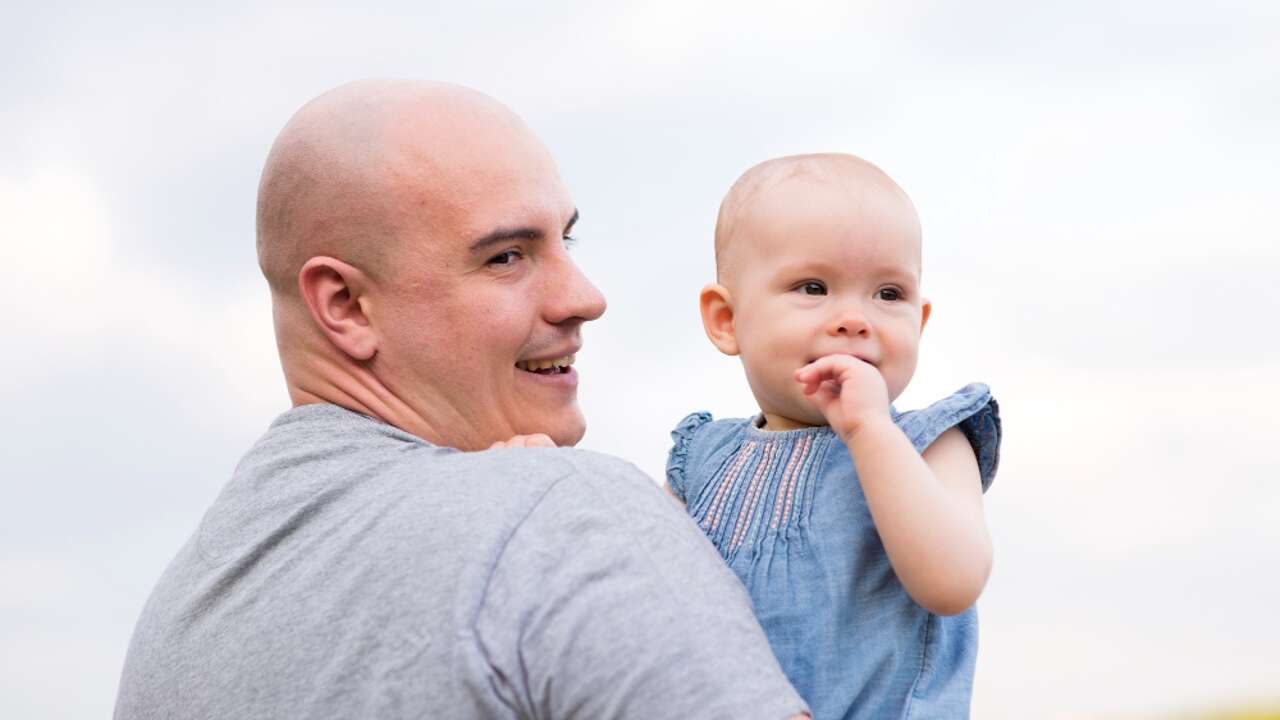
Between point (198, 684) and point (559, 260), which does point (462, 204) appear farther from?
point (198, 684)

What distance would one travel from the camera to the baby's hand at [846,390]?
2.94 metres

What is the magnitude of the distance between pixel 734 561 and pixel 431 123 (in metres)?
1.29

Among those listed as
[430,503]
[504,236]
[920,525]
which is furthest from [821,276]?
[430,503]

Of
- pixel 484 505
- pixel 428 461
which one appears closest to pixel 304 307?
pixel 428 461

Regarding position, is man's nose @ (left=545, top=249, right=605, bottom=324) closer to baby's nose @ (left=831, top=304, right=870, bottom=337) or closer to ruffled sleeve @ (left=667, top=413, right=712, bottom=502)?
ruffled sleeve @ (left=667, top=413, right=712, bottom=502)

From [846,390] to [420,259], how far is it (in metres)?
1.09

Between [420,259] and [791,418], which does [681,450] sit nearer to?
[791,418]

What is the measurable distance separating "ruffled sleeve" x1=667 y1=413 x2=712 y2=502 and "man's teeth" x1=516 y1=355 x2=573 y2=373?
34cm

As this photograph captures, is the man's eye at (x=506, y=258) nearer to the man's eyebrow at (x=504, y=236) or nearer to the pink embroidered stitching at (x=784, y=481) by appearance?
the man's eyebrow at (x=504, y=236)

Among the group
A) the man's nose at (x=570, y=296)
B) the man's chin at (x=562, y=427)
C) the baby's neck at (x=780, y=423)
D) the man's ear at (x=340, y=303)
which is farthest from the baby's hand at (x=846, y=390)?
the man's ear at (x=340, y=303)

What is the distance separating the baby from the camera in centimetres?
286

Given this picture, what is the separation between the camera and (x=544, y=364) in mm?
3607

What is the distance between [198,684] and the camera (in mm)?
2785

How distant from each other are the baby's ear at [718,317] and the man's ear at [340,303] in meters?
0.81
